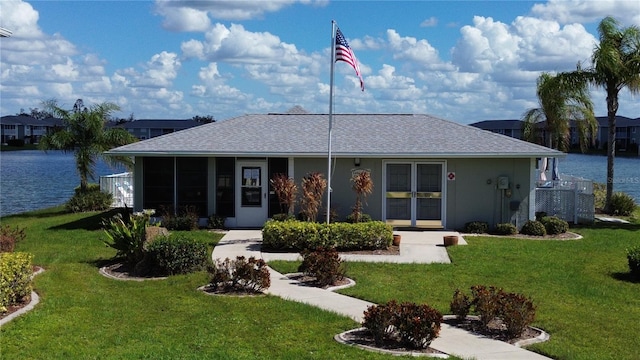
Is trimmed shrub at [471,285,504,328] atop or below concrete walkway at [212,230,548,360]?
atop

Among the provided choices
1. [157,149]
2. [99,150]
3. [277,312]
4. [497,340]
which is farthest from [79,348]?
[99,150]

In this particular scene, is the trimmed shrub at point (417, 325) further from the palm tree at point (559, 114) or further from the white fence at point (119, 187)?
the white fence at point (119, 187)

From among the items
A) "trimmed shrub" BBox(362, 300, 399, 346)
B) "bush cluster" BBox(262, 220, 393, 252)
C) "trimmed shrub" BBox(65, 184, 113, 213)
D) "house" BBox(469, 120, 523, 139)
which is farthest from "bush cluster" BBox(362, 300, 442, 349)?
"house" BBox(469, 120, 523, 139)

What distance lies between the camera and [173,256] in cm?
1372

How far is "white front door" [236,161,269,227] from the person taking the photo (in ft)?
69.2

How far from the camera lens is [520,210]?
20422mm

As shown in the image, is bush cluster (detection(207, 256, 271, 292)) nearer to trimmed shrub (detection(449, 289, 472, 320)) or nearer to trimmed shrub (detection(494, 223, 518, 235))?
trimmed shrub (detection(449, 289, 472, 320))

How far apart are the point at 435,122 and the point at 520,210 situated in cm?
501

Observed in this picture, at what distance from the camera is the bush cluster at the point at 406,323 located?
876 centimetres

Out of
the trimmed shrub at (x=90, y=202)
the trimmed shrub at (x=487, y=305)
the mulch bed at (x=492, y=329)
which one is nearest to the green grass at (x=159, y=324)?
the mulch bed at (x=492, y=329)

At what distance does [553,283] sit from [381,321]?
564 cm

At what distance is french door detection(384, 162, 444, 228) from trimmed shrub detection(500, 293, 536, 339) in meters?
11.1

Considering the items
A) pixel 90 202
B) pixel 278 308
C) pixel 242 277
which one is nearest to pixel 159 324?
pixel 278 308

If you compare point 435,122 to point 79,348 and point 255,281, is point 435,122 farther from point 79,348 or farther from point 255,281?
point 79,348
